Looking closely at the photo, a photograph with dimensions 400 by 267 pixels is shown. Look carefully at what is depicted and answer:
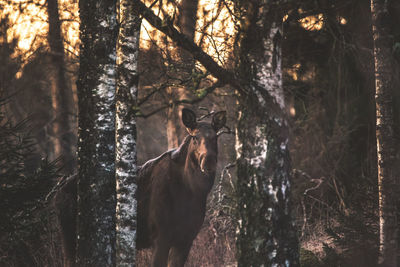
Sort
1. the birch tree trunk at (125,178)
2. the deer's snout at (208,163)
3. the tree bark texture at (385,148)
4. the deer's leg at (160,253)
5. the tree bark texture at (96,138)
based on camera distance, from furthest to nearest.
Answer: the deer's leg at (160,253), the deer's snout at (208,163), the birch tree trunk at (125,178), the tree bark texture at (385,148), the tree bark texture at (96,138)

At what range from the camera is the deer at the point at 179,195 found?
23.5 ft

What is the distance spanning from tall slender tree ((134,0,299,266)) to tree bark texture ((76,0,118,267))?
1482mm

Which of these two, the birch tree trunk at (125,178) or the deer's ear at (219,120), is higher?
the deer's ear at (219,120)

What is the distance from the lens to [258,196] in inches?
165

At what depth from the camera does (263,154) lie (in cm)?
421

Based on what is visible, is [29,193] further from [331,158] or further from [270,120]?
[331,158]

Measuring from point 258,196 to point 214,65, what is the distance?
125cm

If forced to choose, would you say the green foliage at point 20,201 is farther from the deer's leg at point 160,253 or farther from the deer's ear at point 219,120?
the deer's ear at point 219,120

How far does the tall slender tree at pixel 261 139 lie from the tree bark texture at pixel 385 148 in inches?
100

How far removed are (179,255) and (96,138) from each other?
2.81 meters

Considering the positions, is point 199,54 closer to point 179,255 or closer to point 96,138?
point 96,138

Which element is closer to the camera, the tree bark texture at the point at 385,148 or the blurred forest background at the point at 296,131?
the tree bark texture at the point at 385,148

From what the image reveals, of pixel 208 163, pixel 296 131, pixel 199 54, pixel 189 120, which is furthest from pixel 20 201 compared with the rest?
pixel 296 131

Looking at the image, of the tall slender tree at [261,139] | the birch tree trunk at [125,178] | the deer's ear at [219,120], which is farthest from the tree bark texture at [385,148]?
the birch tree trunk at [125,178]
